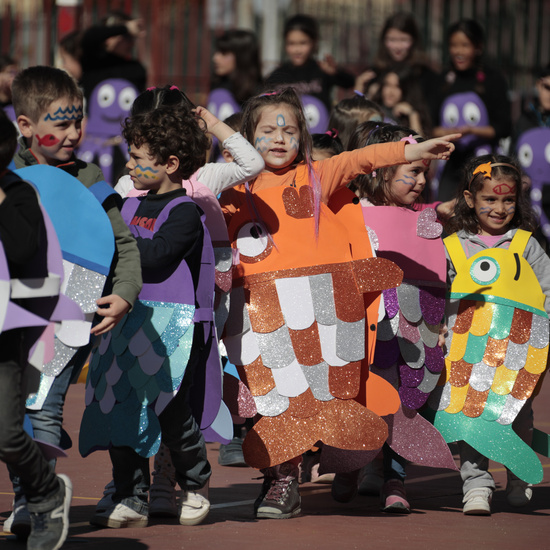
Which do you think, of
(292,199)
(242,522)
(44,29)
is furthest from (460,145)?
(44,29)

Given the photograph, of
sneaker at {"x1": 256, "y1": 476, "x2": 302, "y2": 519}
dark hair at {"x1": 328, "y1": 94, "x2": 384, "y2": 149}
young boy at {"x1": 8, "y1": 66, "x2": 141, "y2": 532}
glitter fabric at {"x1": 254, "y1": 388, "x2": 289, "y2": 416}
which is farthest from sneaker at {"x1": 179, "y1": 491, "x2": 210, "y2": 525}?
dark hair at {"x1": 328, "y1": 94, "x2": 384, "y2": 149}

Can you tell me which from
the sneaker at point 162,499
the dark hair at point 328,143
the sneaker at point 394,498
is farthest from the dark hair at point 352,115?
the sneaker at point 162,499

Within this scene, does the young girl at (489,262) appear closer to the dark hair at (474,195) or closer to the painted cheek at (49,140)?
the dark hair at (474,195)

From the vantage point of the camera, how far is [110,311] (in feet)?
13.5

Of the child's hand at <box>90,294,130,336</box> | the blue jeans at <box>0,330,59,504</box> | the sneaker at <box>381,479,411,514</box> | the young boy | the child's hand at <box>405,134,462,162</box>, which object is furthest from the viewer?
the sneaker at <box>381,479,411,514</box>

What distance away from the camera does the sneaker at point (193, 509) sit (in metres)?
4.60

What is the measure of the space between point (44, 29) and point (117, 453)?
11.3m

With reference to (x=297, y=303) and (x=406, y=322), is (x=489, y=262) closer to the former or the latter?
(x=406, y=322)

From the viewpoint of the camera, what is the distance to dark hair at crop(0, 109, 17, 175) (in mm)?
3793

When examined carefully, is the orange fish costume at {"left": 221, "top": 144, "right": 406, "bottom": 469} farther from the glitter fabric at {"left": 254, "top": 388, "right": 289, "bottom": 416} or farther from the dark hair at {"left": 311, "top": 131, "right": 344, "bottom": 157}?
the dark hair at {"left": 311, "top": 131, "right": 344, "bottom": 157}

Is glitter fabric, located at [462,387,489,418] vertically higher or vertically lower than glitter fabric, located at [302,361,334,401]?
lower

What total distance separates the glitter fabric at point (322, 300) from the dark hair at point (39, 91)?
3.90 ft

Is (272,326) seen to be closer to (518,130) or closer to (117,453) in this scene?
(117,453)

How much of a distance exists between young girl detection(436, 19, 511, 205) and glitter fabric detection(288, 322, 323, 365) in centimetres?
496
